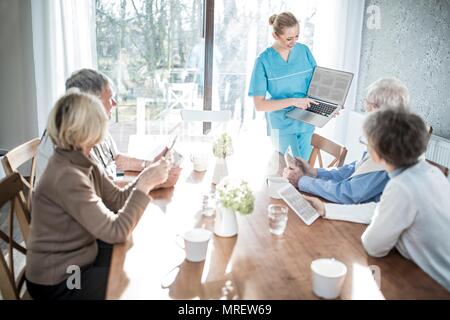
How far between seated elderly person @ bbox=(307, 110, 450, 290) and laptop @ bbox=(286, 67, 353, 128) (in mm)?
1249

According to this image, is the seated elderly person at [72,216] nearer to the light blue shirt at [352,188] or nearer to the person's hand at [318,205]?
the person's hand at [318,205]

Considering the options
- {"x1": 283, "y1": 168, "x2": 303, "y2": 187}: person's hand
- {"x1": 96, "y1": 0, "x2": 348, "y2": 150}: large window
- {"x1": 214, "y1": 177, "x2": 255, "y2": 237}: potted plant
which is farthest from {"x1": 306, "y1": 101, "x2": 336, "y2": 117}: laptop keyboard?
{"x1": 214, "y1": 177, "x2": 255, "y2": 237}: potted plant

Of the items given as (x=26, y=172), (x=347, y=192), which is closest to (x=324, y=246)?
(x=347, y=192)

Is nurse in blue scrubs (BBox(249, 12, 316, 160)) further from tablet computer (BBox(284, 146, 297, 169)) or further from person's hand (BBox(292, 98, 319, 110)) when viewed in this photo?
tablet computer (BBox(284, 146, 297, 169))

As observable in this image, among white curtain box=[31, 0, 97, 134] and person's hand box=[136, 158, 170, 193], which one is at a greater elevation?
white curtain box=[31, 0, 97, 134]

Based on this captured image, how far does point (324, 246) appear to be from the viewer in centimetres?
140

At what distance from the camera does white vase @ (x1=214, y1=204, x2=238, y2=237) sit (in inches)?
55.9

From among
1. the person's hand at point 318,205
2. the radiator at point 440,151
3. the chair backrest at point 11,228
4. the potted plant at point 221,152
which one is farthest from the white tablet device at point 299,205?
the radiator at point 440,151

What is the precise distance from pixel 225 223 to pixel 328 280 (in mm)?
420

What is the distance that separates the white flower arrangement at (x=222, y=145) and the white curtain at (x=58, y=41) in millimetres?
2124

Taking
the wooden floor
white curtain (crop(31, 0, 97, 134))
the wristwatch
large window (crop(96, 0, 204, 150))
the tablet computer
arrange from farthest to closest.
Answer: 1. large window (crop(96, 0, 204, 150))
2. white curtain (crop(31, 0, 97, 134))
3. the wooden floor
4. the wristwatch
5. the tablet computer

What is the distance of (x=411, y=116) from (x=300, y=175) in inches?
26.6

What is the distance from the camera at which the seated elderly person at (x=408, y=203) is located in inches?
51.6
